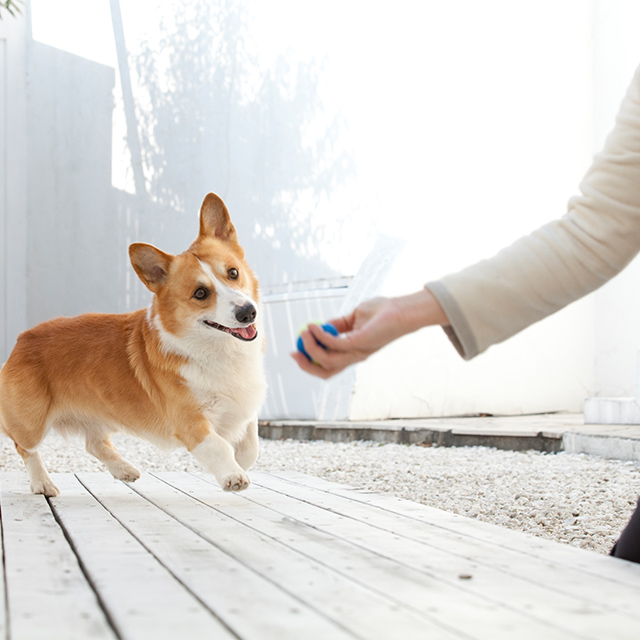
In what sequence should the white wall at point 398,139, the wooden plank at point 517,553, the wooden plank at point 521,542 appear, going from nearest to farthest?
1. the wooden plank at point 517,553
2. the wooden plank at point 521,542
3. the white wall at point 398,139

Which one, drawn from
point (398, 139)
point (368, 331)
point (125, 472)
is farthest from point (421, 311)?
point (398, 139)

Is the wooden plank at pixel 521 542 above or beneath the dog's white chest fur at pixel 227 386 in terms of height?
beneath

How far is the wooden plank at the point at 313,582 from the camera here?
101cm

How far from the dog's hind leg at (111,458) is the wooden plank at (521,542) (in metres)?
0.76

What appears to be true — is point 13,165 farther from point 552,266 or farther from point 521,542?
point 552,266

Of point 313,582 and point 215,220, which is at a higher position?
point 215,220

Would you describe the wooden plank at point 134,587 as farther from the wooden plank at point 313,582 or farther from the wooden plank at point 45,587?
the wooden plank at point 313,582

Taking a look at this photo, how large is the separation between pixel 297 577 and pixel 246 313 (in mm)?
1049

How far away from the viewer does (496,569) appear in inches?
53.8

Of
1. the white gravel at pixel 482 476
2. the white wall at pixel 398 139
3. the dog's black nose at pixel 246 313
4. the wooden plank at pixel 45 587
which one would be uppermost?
the white wall at pixel 398 139

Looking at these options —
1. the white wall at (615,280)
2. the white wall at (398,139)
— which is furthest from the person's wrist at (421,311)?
the white wall at (615,280)

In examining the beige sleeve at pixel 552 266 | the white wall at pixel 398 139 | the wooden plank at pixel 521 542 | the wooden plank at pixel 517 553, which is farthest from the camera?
the white wall at pixel 398 139

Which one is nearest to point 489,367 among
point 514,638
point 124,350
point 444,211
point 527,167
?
point 444,211

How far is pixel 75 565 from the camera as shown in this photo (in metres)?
1.41
